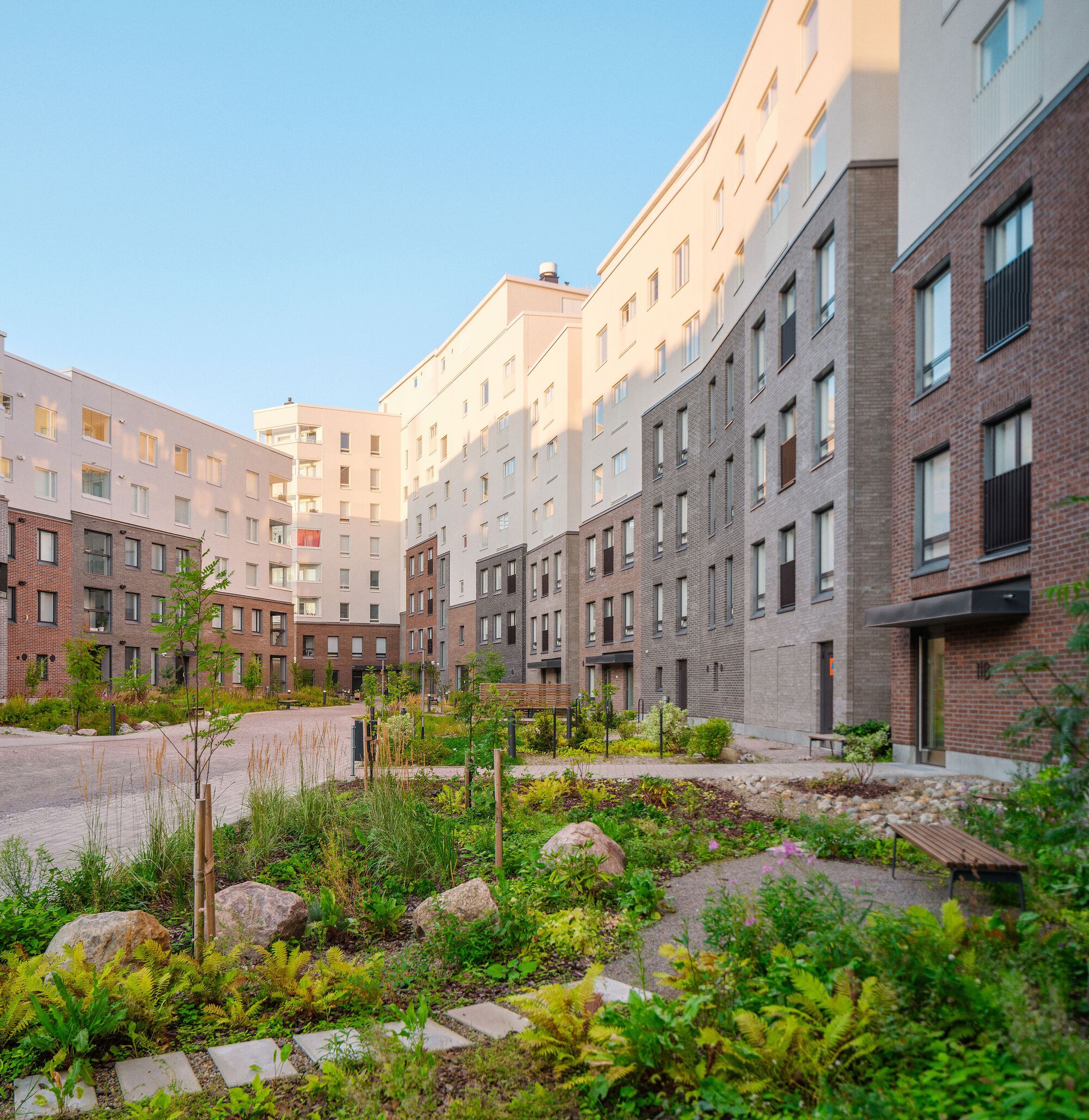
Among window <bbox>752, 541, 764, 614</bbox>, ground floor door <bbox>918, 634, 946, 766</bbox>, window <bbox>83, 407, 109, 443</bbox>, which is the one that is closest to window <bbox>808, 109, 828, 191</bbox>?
window <bbox>752, 541, 764, 614</bbox>

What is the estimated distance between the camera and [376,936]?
20.0 ft

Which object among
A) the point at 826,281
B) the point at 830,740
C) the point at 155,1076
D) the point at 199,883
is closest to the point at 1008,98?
the point at 826,281

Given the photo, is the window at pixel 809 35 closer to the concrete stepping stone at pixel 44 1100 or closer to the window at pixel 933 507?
the window at pixel 933 507

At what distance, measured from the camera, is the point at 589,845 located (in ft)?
22.8

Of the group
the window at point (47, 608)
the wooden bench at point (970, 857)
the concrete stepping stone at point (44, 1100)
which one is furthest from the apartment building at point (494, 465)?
the concrete stepping stone at point (44, 1100)

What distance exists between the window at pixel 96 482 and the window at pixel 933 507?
119 feet

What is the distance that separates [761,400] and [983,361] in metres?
9.55

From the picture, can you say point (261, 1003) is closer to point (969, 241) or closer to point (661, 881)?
point (661, 881)

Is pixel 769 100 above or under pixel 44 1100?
above

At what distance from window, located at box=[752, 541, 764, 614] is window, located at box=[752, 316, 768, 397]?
13.6 feet

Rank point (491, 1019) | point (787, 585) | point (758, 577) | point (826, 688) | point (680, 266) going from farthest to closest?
point (680, 266) < point (758, 577) < point (787, 585) < point (826, 688) < point (491, 1019)

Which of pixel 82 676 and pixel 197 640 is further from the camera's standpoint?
pixel 82 676

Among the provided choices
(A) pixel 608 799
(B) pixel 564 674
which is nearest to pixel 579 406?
(B) pixel 564 674

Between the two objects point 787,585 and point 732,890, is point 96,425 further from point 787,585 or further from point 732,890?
point 732,890
